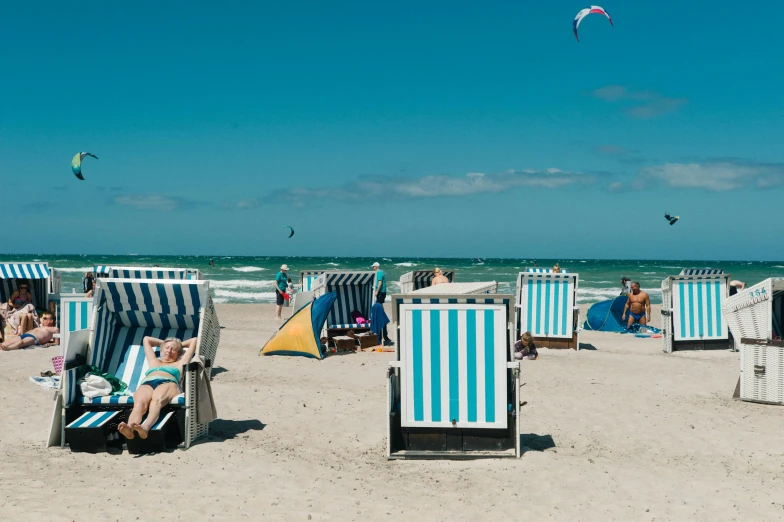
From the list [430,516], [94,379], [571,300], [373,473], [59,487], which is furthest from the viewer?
[571,300]

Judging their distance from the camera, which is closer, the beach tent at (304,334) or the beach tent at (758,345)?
the beach tent at (758,345)

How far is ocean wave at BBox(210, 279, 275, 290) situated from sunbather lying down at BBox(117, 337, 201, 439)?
138 ft

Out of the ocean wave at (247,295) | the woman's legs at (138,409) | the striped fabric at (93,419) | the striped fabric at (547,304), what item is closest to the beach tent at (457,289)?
the woman's legs at (138,409)

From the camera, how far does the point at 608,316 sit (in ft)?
58.6

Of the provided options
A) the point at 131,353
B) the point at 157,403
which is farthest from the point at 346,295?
the point at 157,403

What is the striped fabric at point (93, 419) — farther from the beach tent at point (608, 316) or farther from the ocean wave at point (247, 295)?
the ocean wave at point (247, 295)

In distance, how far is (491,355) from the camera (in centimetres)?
616

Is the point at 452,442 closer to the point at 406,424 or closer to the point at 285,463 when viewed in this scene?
the point at 406,424

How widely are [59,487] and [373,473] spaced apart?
2251mm

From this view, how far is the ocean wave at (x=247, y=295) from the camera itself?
3997 cm

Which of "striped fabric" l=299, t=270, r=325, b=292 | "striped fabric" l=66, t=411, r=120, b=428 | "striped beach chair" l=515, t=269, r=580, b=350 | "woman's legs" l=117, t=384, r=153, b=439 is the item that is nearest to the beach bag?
"striped fabric" l=66, t=411, r=120, b=428

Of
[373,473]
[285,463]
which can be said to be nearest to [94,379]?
[285,463]

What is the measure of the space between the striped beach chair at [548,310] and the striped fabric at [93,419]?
8.48 m

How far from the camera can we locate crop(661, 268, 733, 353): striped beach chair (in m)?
13.4
